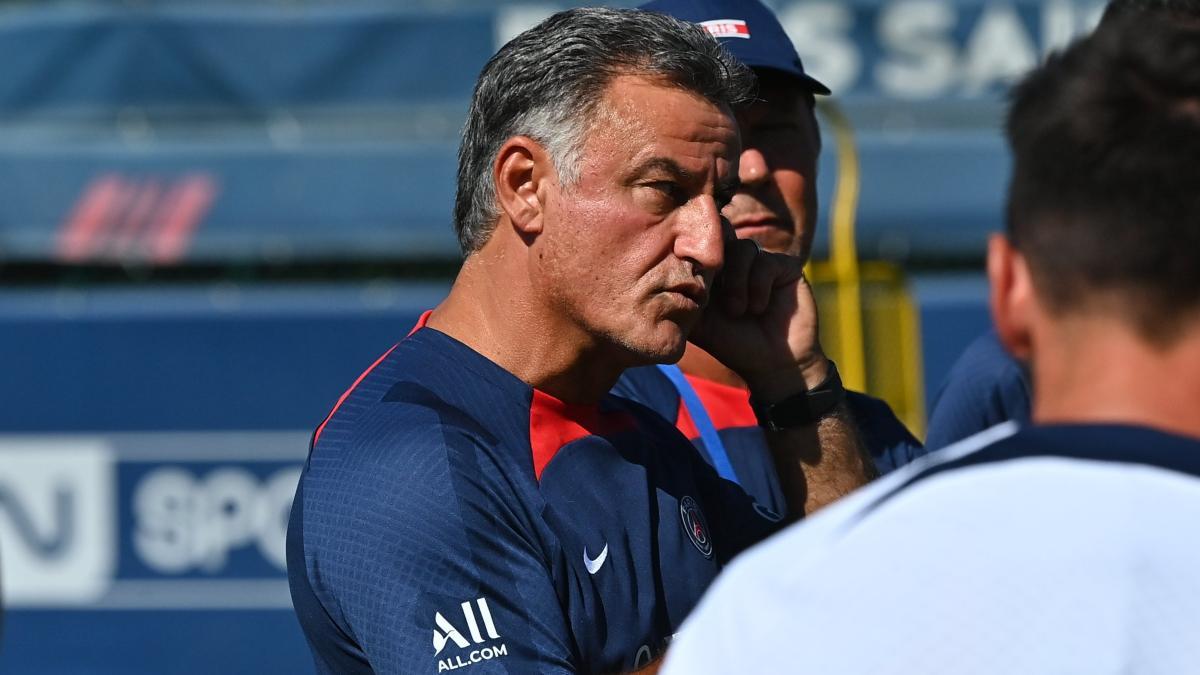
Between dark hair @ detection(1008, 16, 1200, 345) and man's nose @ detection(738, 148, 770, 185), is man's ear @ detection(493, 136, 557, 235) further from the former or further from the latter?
dark hair @ detection(1008, 16, 1200, 345)

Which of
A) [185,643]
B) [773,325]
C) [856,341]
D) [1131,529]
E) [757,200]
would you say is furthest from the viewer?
[185,643]

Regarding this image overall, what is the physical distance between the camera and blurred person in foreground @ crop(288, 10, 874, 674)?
5.91 ft

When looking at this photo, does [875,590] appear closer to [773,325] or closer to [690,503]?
[690,503]

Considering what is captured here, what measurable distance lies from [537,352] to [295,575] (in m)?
0.42

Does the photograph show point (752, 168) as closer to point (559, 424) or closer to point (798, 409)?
point (798, 409)

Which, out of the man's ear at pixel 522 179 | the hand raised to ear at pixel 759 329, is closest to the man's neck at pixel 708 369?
the hand raised to ear at pixel 759 329

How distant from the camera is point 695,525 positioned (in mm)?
2105

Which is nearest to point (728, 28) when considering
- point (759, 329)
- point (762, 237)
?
point (762, 237)

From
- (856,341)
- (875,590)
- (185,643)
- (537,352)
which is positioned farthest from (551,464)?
(185,643)

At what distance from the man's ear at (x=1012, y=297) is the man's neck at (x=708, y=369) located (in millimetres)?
1477

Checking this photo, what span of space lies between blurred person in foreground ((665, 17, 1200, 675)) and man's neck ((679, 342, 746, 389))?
59.4 inches

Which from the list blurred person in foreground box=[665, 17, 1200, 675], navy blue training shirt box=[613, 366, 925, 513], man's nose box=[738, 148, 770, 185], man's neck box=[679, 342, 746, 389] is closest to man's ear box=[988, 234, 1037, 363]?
blurred person in foreground box=[665, 17, 1200, 675]

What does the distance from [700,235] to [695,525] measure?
0.38 m

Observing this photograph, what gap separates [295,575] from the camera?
1.97 m
